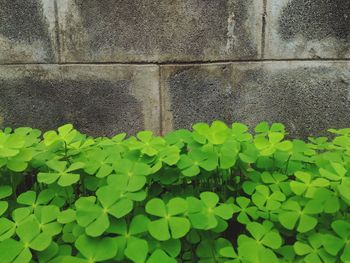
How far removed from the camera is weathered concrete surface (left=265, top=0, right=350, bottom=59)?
8.34 ft

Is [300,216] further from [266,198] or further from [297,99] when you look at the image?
[297,99]

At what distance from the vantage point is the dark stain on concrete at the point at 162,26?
2598 millimetres

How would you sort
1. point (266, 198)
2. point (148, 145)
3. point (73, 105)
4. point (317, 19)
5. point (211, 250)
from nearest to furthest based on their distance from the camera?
1. point (211, 250)
2. point (266, 198)
3. point (148, 145)
4. point (317, 19)
5. point (73, 105)

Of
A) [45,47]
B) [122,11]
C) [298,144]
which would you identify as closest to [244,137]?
[298,144]

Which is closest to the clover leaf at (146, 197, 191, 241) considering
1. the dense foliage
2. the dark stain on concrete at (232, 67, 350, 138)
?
the dense foliage

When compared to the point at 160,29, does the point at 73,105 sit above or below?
→ below

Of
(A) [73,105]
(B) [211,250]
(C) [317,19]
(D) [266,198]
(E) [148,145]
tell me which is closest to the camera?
(B) [211,250]

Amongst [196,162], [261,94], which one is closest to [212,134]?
[196,162]

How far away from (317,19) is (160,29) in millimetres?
1094

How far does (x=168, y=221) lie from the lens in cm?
147

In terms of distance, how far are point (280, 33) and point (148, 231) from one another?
180cm

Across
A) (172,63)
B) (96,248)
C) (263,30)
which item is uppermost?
Result: (263,30)

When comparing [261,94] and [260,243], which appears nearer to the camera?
[260,243]

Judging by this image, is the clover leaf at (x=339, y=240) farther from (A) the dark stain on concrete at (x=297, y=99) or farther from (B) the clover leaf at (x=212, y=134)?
(A) the dark stain on concrete at (x=297, y=99)
